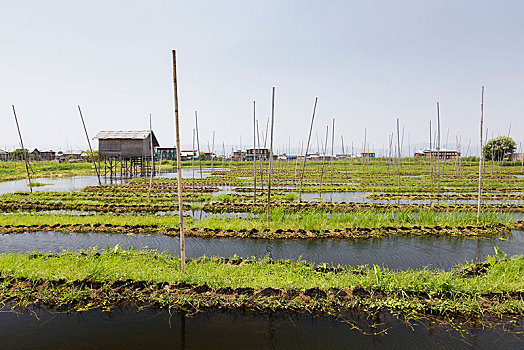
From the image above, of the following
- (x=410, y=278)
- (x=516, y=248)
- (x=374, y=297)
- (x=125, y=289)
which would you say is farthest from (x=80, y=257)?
(x=516, y=248)

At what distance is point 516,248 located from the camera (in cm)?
940

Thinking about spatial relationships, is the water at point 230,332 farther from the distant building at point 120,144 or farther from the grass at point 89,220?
the distant building at point 120,144

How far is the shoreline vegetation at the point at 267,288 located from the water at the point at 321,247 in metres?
1.23

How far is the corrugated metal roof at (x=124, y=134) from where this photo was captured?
33872 mm

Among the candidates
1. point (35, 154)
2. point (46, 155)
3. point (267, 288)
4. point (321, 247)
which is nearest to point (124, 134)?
point (321, 247)

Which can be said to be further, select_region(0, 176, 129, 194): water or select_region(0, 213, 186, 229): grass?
select_region(0, 176, 129, 194): water

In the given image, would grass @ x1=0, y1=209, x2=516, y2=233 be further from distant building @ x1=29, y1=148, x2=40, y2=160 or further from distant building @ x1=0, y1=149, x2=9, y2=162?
distant building @ x1=0, y1=149, x2=9, y2=162

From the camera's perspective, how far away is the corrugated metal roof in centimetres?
3387

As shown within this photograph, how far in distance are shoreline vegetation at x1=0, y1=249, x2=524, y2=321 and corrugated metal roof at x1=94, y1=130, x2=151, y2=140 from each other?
28679mm

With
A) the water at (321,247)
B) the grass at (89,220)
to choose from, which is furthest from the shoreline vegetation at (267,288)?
the grass at (89,220)

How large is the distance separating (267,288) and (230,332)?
3.80 ft

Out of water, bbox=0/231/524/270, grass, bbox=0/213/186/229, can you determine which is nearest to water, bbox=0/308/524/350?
water, bbox=0/231/524/270

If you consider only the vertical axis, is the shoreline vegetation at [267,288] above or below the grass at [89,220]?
below

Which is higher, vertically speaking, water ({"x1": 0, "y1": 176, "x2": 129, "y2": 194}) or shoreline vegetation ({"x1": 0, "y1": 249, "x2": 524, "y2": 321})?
water ({"x1": 0, "y1": 176, "x2": 129, "y2": 194})
